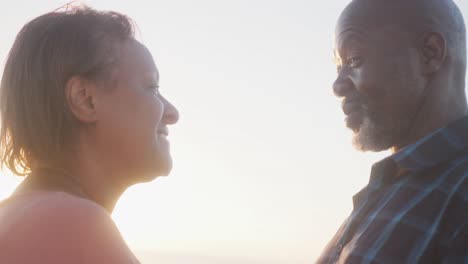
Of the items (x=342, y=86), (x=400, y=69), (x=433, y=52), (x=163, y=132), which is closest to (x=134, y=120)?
(x=163, y=132)

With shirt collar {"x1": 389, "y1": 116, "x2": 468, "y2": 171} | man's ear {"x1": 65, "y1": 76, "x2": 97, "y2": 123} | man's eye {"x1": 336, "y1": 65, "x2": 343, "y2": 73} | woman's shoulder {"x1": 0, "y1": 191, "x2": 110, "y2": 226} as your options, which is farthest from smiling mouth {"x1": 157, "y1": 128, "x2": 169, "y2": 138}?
Result: man's eye {"x1": 336, "y1": 65, "x2": 343, "y2": 73}

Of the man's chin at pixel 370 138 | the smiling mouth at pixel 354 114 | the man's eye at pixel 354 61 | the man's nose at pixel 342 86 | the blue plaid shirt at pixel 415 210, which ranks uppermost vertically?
the man's eye at pixel 354 61

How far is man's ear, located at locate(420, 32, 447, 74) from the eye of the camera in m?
3.31

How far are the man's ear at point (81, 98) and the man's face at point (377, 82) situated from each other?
1622mm

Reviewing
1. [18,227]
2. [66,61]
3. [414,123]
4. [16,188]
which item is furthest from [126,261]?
[414,123]

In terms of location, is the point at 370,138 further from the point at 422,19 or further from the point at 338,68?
the point at 422,19

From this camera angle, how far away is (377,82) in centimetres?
341

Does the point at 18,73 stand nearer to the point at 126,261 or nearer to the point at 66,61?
the point at 66,61

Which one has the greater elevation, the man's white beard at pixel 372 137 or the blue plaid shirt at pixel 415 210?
the man's white beard at pixel 372 137

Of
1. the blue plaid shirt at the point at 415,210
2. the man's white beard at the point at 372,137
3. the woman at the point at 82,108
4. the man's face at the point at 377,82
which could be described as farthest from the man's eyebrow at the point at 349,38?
the woman at the point at 82,108

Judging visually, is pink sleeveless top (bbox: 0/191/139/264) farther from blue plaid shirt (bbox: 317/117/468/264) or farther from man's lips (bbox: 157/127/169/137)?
blue plaid shirt (bbox: 317/117/468/264)

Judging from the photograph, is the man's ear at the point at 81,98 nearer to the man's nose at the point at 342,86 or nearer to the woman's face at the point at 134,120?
the woman's face at the point at 134,120

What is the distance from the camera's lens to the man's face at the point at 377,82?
333cm

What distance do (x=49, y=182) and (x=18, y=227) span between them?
0.97ft
